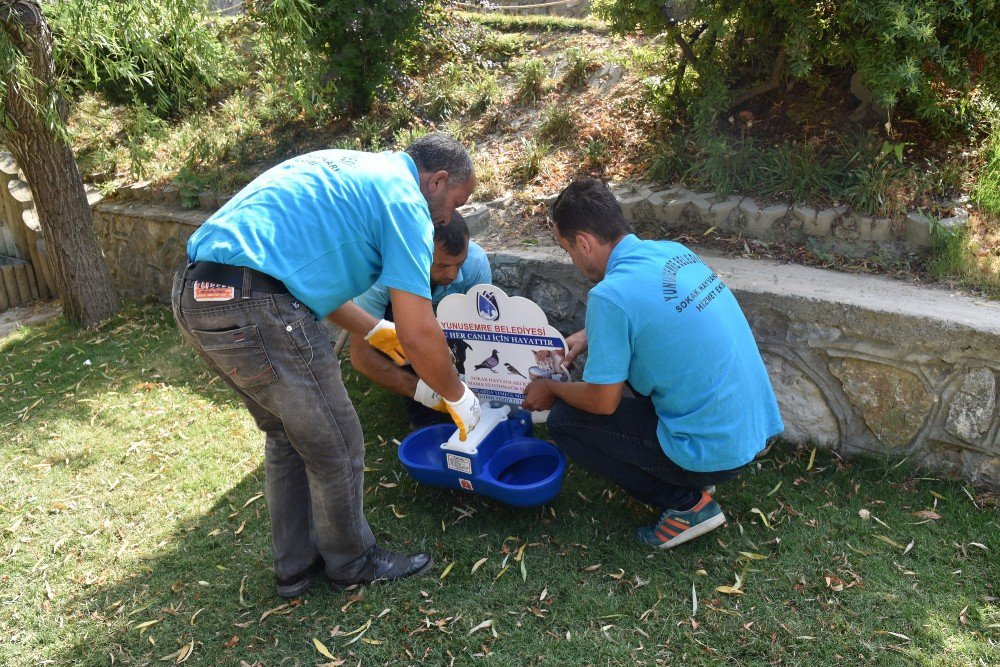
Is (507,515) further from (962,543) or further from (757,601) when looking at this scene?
(962,543)

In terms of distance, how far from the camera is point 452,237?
346 cm

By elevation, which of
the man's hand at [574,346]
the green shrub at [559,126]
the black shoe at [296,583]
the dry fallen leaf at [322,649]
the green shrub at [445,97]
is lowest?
the dry fallen leaf at [322,649]

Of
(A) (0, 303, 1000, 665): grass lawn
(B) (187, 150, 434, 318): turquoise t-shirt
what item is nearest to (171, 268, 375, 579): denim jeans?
(B) (187, 150, 434, 318): turquoise t-shirt

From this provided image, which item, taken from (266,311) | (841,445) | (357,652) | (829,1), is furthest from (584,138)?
(357,652)

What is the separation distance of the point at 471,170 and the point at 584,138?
2.22 m

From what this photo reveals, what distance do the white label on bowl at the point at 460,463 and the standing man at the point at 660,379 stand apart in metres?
0.39

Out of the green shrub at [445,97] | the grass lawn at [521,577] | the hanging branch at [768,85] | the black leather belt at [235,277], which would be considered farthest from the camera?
the green shrub at [445,97]

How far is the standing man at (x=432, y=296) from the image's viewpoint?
3.48m

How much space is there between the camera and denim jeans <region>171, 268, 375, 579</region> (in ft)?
8.02

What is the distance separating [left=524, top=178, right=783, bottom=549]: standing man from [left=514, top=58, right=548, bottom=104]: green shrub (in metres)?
2.86

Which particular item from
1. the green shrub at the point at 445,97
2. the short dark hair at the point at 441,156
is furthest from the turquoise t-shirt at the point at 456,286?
the green shrub at the point at 445,97

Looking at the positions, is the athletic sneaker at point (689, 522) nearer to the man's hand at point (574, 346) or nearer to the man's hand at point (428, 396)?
the man's hand at point (574, 346)

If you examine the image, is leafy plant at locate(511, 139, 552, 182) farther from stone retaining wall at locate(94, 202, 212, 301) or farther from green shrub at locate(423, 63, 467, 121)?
stone retaining wall at locate(94, 202, 212, 301)

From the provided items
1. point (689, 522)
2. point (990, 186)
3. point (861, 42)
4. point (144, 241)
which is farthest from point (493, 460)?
point (144, 241)
